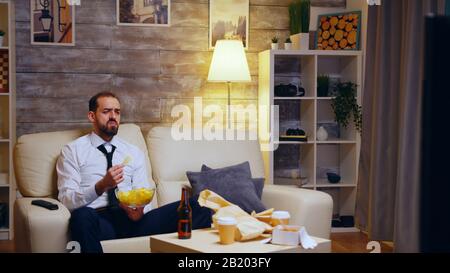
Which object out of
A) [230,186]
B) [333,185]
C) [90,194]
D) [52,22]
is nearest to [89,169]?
[90,194]

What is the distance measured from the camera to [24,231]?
2.85 metres

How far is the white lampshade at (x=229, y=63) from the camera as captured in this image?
434cm

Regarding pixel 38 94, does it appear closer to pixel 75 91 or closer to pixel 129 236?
pixel 75 91

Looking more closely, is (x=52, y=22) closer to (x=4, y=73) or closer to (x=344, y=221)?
(x=4, y=73)

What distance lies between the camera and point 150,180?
3645mm

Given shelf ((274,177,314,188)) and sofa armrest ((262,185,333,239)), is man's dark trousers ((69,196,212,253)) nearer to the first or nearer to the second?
sofa armrest ((262,185,333,239))

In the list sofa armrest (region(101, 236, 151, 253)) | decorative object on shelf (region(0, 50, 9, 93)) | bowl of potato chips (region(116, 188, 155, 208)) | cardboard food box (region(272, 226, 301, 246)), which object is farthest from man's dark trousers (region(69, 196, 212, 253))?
decorative object on shelf (region(0, 50, 9, 93))

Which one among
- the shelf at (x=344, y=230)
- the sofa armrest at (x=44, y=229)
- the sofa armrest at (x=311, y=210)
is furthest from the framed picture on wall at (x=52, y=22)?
the shelf at (x=344, y=230)

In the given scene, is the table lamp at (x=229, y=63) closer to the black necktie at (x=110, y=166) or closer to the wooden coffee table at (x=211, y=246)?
the black necktie at (x=110, y=166)

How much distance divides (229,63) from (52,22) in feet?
4.37

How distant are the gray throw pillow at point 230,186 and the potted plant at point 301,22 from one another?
4.91 feet

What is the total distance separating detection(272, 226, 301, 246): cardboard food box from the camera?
2.43 metres

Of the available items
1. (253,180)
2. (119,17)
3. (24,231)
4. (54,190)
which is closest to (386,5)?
(253,180)

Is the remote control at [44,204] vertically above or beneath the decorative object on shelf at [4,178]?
above
